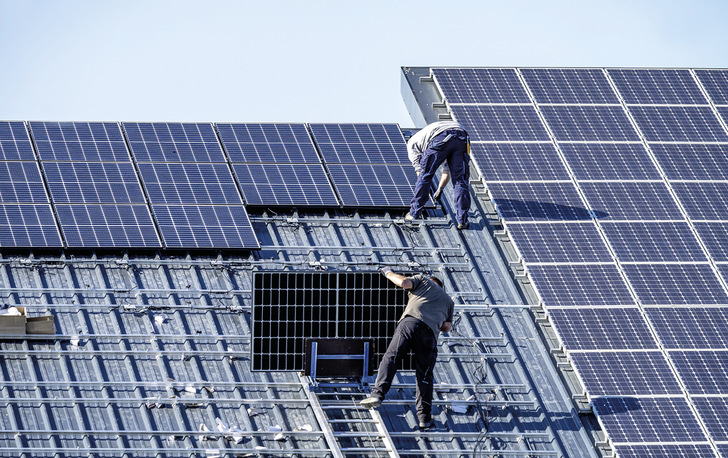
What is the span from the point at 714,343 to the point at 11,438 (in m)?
12.0

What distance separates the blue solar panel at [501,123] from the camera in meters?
28.1

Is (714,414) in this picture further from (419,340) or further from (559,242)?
(419,340)

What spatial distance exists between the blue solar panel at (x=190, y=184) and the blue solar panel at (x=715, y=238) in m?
9.00

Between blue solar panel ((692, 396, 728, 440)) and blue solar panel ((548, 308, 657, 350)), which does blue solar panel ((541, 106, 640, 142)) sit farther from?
blue solar panel ((692, 396, 728, 440))

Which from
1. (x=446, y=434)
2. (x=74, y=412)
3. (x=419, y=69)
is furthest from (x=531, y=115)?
(x=74, y=412)

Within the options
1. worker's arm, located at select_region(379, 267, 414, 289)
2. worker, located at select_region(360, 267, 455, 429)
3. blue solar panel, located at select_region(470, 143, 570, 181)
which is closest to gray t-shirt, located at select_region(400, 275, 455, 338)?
worker, located at select_region(360, 267, 455, 429)

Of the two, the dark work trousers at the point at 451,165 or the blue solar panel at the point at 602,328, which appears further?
the dark work trousers at the point at 451,165

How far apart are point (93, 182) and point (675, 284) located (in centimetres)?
1115

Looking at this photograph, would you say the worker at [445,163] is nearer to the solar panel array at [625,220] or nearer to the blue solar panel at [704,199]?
the solar panel array at [625,220]

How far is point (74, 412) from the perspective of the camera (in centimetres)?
2030

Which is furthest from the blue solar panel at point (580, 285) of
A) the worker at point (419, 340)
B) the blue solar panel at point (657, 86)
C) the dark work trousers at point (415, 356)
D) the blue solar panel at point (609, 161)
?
the blue solar panel at point (657, 86)

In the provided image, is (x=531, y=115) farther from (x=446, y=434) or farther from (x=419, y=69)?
(x=446, y=434)

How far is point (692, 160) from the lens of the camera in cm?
2795

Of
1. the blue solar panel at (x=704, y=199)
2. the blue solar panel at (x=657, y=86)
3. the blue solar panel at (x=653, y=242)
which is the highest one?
the blue solar panel at (x=657, y=86)
